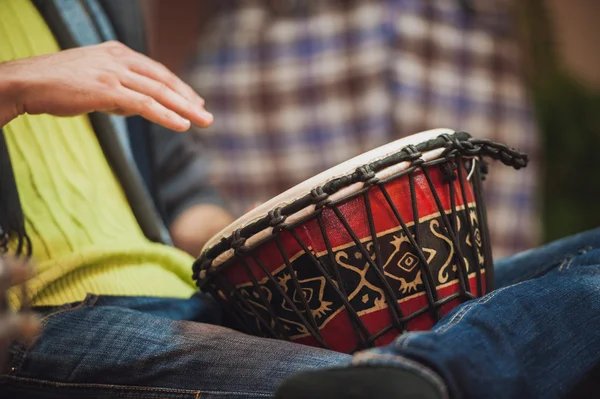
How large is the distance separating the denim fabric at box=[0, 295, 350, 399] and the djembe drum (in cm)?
6

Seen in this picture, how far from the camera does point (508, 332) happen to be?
0.59 m

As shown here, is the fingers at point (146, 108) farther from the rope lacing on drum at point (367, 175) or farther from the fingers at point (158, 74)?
the rope lacing on drum at point (367, 175)

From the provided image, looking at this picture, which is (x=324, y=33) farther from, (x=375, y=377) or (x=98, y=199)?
A: (x=375, y=377)

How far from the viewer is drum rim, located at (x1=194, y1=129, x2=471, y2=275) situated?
2.24 ft

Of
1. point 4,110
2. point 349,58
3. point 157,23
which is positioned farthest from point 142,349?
point 157,23

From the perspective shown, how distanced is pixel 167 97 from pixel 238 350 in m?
0.30

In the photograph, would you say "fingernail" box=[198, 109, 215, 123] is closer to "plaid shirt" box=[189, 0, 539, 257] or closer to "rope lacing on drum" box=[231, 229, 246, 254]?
"rope lacing on drum" box=[231, 229, 246, 254]

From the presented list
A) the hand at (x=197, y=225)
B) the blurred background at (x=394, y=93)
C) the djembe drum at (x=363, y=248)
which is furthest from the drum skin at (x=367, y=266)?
the blurred background at (x=394, y=93)

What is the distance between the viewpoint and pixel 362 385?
0.50 m

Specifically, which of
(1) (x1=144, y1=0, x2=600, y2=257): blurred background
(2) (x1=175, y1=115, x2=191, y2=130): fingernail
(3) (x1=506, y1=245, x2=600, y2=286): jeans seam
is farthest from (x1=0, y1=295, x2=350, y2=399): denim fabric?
(1) (x1=144, y1=0, x2=600, y2=257): blurred background

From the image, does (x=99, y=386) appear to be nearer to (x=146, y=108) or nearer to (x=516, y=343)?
(x=146, y=108)

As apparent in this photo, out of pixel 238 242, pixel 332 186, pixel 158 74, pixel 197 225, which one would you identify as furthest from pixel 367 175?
pixel 197 225

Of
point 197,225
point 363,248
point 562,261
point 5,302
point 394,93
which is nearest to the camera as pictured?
point 5,302

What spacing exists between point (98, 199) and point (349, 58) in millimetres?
1520
